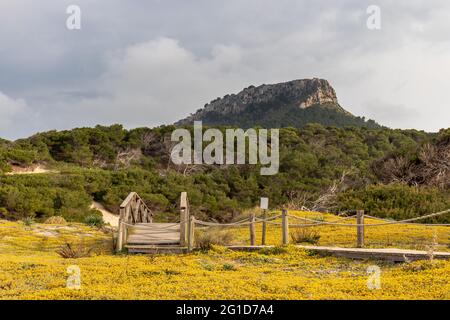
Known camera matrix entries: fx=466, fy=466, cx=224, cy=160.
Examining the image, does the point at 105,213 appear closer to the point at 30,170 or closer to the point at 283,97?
the point at 30,170

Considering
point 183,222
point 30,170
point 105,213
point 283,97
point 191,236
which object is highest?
point 283,97

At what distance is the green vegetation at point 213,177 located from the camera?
28109 millimetres

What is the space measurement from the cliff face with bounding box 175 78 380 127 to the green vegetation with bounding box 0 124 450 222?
22.7 metres

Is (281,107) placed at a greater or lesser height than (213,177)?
greater

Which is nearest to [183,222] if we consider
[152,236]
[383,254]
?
[152,236]

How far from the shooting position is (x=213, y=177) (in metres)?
47.8

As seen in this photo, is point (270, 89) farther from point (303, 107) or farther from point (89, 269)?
point (89, 269)

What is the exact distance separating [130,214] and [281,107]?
261ft

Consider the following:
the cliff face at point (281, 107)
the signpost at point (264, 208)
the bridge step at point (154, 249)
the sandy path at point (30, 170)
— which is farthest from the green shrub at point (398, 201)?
the cliff face at point (281, 107)

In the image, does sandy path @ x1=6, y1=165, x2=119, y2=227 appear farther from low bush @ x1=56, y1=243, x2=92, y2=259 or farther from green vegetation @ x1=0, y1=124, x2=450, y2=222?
low bush @ x1=56, y1=243, x2=92, y2=259

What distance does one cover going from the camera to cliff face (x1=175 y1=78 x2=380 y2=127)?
85688 mm

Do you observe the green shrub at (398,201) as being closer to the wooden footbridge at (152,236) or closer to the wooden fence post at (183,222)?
the wooden footbridge at (152,236)
